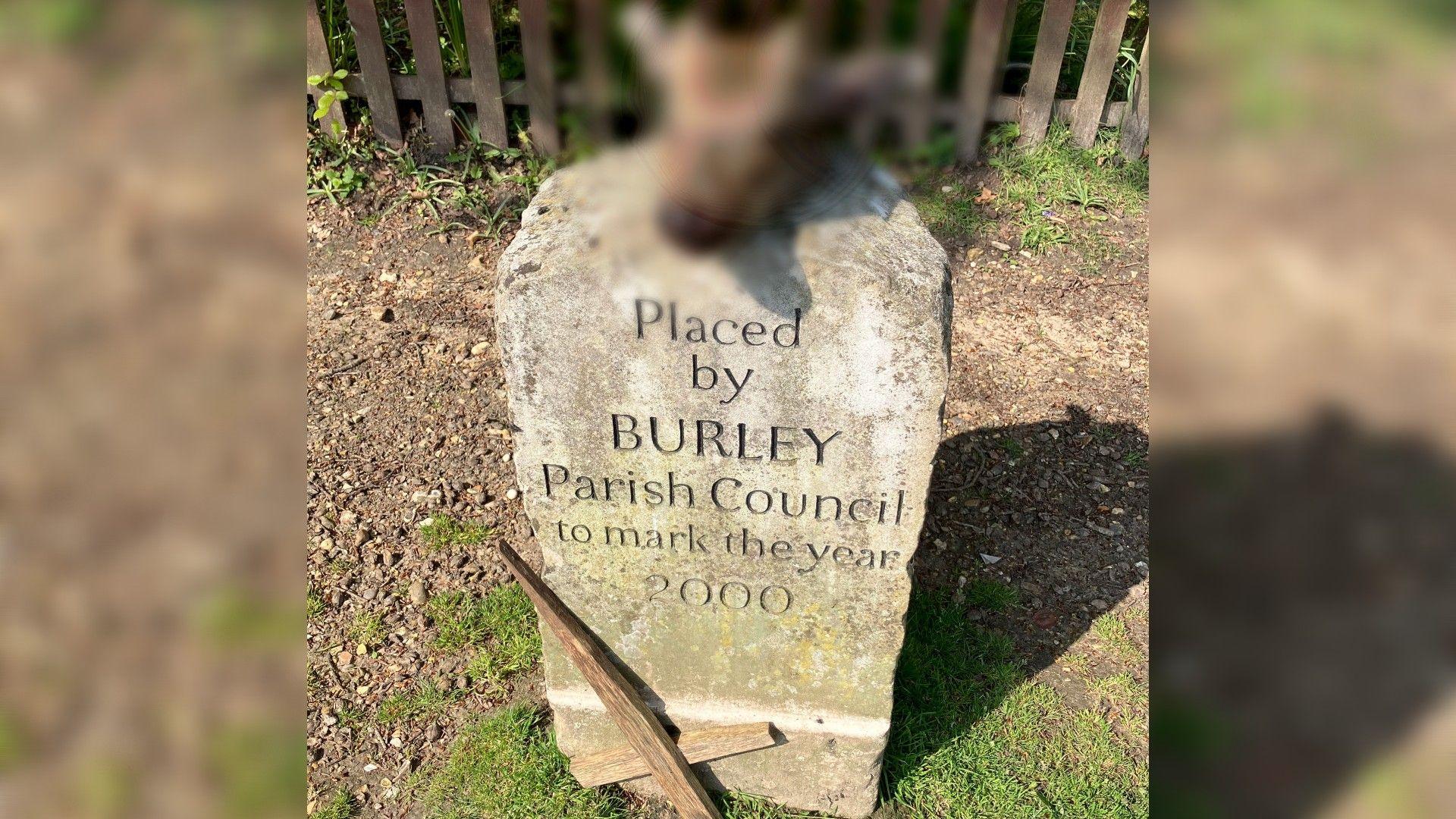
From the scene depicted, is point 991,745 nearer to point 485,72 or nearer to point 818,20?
point 818,20

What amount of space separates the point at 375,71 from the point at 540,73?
1.70m

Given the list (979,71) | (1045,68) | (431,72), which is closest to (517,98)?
(431,72)

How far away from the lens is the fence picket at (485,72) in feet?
15.6

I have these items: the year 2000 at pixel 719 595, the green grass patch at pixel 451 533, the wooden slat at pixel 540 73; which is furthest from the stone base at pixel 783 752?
the wooden slat at pixel 540 73

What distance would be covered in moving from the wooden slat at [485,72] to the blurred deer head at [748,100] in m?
3.87

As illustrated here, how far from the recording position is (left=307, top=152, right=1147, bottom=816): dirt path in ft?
10.3

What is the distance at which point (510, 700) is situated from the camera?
306cm

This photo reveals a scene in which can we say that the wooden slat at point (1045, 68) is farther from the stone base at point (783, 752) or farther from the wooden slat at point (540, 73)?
the stone base at point (783, 752)

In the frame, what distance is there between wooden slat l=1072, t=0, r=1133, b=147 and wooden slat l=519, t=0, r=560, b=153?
2712mm
